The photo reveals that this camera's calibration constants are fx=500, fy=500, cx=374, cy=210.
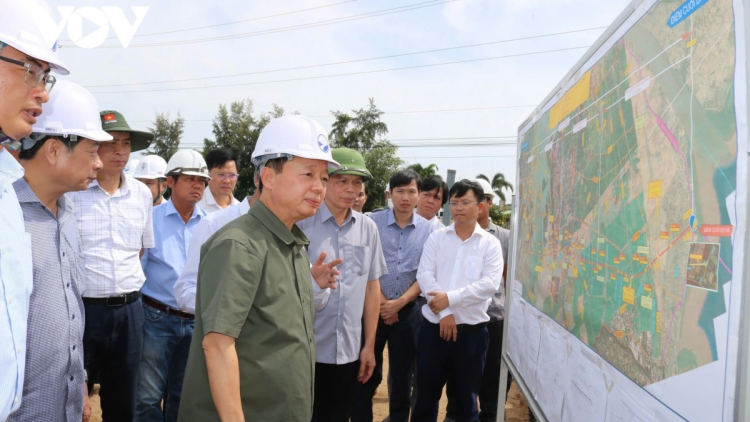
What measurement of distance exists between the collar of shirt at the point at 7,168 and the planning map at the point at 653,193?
1951 millimetres

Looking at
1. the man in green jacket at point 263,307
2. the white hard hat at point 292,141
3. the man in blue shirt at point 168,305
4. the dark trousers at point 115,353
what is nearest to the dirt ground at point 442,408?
the man in blue shirt at point 168,305

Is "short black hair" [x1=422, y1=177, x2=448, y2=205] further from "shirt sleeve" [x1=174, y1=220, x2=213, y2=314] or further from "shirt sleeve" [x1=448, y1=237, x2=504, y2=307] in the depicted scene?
"shirt sleeve" [x1=174, y1=220, x2=213, y2=314]

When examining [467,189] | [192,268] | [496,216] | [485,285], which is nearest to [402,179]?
[467,189]

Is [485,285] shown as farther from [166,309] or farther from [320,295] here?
[166,309]

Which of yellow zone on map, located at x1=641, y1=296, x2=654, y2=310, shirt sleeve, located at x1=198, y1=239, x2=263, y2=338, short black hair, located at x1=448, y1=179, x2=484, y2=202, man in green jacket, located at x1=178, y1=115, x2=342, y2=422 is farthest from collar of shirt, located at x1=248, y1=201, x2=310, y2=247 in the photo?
short black hair, located at x1=448, y1=179, x2=484, y2=202

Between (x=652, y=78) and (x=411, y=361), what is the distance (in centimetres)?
337

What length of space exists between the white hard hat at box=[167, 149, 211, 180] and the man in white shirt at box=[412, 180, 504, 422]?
204cm

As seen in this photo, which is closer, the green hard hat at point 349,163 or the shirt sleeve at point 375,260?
the green hard hat at point 349,163

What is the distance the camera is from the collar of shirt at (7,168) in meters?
1.45

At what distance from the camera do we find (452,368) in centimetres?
410

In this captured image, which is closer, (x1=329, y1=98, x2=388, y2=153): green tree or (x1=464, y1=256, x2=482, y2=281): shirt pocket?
(x1=464, y1=256, x2=482, y2=281): shirt pocket

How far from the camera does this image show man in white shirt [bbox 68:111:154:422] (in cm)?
320

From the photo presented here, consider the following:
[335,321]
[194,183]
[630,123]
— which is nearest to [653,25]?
[630,123]

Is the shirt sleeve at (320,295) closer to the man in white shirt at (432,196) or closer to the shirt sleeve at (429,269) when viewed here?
the shirt sleeve at (429,269)
